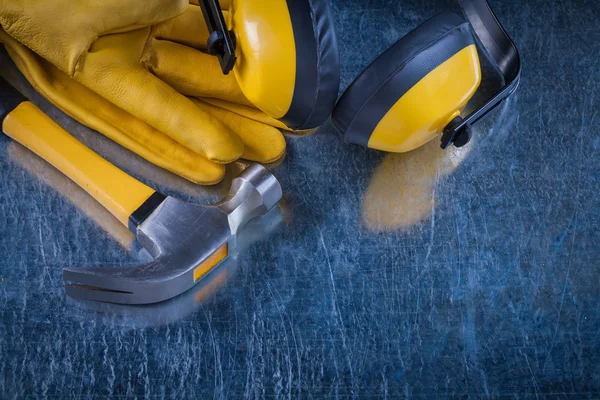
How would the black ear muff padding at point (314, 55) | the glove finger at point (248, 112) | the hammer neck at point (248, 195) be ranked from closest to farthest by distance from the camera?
1. the black ear muff padding at point (314, 55)
2. the hammer neck at point (248, 195)
3. the glove finger at point (248, 112)

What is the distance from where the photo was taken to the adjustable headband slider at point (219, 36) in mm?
916

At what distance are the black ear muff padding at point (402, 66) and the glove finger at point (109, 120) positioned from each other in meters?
0.22

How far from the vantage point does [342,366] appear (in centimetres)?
93

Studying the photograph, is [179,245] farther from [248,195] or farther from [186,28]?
[186,28]

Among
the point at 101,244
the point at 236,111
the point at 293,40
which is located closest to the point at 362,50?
the point at 236,111

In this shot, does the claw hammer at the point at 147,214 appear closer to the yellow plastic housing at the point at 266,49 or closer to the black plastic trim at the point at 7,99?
the black plastic trim at the point at 7,99

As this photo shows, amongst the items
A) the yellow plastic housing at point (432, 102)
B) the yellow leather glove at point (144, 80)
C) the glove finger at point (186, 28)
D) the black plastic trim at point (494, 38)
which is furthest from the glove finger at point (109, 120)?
the black plastic trim at point (494, 38)

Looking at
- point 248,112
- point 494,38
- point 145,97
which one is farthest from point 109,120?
point 494,38

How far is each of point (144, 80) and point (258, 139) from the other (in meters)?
0.17

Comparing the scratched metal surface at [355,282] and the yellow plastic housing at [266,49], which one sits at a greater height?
the yellow plastic housing at [266,49]

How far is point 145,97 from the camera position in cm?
103

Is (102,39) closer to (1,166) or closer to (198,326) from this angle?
(1,166)

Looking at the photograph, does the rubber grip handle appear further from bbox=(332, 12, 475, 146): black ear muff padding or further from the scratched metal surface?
bbox=(332, 12, 475, 146): black ear muff padding

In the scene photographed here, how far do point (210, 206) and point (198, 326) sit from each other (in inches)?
5.8
